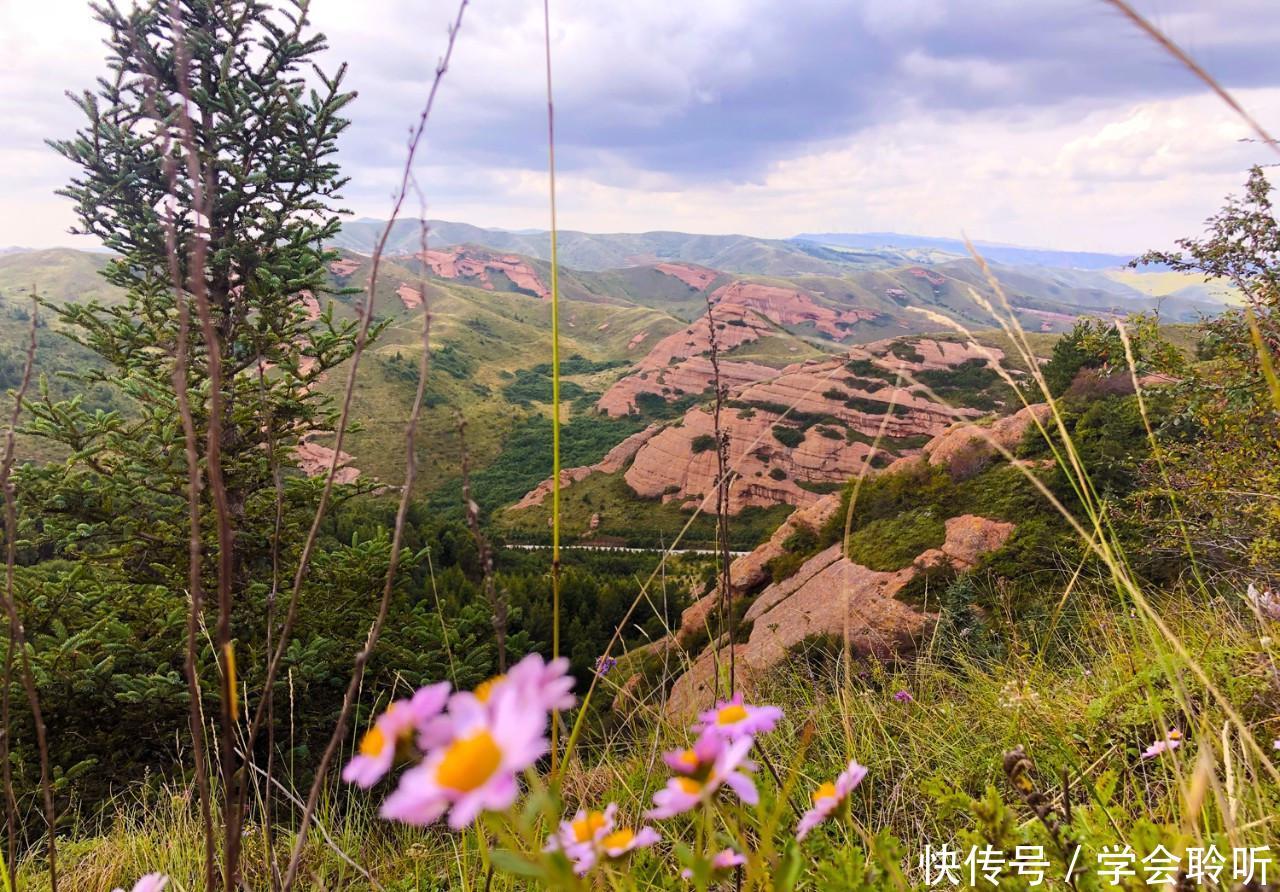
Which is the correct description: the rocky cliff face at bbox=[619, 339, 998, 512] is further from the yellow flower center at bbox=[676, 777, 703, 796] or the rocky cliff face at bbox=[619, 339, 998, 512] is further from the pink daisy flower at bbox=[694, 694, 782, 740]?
the yellow flower center at bbox=[676, 777, 703, 796]

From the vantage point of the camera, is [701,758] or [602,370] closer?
[701,758]

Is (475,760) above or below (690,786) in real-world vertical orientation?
above

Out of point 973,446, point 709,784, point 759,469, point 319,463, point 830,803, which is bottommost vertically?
point 759,469

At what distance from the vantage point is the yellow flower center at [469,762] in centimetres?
43

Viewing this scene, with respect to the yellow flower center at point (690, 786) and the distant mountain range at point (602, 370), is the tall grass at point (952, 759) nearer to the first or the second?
the yellow flower center at point (690, 786)

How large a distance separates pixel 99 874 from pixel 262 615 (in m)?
4.48

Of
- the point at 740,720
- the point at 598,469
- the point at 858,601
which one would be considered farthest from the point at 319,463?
the point at 740,720

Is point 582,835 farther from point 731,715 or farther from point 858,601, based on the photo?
point 858,601

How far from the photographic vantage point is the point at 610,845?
90 cm

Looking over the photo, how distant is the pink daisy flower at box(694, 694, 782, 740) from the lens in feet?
2.75

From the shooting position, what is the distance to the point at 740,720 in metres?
0.96

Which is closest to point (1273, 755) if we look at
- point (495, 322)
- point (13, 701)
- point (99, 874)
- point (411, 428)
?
point (411, 428)

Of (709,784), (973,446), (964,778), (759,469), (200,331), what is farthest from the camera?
(759,469)

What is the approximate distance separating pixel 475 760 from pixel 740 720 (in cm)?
61
